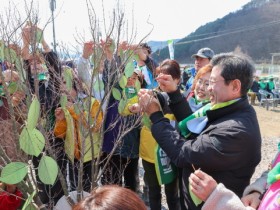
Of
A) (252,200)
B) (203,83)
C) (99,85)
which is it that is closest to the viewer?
(252,200)

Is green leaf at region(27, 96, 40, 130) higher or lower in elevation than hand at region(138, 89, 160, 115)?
higher

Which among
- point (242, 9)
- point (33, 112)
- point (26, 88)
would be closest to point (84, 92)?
point (26, 88)

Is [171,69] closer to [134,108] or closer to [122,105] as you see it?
[134,108]

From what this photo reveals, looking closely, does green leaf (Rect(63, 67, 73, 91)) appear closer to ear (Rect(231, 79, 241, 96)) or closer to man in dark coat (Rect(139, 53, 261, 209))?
man in dark coat (Rect(139, 53, 261, 209))

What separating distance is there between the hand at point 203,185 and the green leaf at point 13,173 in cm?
73

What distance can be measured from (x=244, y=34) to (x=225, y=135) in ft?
261

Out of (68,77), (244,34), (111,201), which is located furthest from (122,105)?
(244,34)

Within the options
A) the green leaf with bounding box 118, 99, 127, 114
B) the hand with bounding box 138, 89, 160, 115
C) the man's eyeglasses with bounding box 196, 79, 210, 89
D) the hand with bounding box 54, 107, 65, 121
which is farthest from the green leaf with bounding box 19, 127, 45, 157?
the man's eyeglasses with bounding box 196, 79, 210, 89

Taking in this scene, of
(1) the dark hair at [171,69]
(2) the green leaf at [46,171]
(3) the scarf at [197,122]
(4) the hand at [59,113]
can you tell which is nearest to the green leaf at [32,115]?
(2) the green leaf at [46,171]

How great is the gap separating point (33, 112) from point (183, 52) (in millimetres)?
69219

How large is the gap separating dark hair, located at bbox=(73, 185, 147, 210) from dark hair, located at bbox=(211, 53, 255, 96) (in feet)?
3.48

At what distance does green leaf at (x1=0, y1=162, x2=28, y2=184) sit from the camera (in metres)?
1.23

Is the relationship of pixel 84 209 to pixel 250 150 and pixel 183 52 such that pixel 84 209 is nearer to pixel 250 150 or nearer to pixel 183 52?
pixel 250 150

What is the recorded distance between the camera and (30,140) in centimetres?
Result: 125
